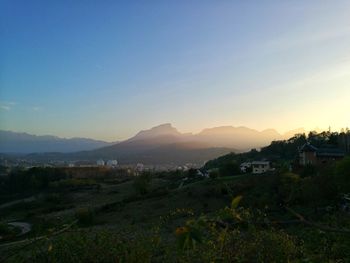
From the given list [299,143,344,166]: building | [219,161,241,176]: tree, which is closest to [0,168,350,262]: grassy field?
[299,143,344,166]: building

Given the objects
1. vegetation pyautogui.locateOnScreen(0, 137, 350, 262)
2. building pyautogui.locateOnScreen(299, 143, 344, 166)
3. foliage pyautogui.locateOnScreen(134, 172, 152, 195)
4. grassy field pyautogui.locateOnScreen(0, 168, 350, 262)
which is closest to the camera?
vegetation pyautogui.locateOnScreen(0, 137, 350, 262)

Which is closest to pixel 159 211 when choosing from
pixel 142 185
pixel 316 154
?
pixel 142 185

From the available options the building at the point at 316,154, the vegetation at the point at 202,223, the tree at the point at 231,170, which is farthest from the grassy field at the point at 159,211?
the tree at the point at 231,170

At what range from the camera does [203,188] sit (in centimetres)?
3416

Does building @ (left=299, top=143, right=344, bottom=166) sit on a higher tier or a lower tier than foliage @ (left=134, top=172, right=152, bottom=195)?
higher

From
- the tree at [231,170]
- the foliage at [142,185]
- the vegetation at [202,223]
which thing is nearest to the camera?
the vegetation at [202,223]

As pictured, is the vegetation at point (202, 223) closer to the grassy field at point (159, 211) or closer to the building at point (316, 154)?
the grassy field at point (159, 211)

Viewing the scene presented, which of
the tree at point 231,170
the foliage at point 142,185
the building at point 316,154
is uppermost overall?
the building at point 316,154

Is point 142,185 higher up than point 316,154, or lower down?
lower down

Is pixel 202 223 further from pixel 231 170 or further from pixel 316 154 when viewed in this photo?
pixel 231 170

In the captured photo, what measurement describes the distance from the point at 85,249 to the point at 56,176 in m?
63.5

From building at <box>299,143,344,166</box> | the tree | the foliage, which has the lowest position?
the foliage

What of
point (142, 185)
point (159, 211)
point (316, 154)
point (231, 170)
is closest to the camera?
point (159, 211)

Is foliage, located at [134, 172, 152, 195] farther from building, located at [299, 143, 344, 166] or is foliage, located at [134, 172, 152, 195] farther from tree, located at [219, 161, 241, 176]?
building, located at [299, 143, 344, 166]
